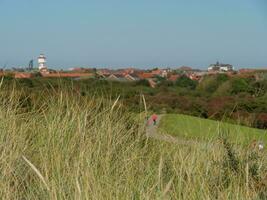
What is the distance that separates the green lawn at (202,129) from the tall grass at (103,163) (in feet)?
1.08

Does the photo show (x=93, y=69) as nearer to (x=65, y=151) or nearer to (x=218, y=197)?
(x=65, y=151)

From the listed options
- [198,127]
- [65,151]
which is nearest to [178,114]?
[198,127]

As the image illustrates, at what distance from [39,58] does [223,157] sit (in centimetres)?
394

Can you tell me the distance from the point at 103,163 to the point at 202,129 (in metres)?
1.95

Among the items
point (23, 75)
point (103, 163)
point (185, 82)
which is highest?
point (23, 75)

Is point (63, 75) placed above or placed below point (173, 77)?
above

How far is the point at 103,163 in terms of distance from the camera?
306 cm

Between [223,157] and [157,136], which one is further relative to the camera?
[157,136]

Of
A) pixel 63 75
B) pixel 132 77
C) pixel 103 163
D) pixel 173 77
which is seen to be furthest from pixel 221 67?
pixel 103 163

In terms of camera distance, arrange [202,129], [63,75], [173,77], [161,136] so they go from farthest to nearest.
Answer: [173,77], [63,75], [161,136], [202,129]

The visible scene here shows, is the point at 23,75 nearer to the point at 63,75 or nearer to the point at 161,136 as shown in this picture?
the point at 63,75

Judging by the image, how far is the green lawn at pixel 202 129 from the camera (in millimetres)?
4345

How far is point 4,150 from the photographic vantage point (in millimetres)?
3193

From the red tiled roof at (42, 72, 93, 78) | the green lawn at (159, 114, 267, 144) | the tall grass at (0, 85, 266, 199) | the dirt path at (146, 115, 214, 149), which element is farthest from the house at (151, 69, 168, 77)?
the tall grass at (0, 85, 266, 199)
